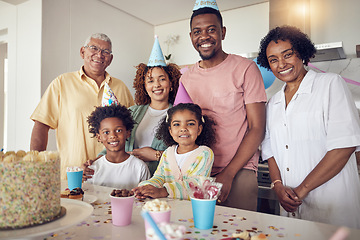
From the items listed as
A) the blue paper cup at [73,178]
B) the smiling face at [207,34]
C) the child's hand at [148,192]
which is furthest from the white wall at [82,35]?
the child's hand at [148,192]

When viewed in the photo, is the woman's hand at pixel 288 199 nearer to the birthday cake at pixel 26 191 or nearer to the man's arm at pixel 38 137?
the birthday cake at pixel 26 191

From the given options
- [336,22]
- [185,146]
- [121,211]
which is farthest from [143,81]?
[336,22]

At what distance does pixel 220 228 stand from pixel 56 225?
1.41 feet

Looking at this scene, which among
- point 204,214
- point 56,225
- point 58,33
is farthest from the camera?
point 58,33

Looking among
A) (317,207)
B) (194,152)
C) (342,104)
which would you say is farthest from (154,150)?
(342,104)

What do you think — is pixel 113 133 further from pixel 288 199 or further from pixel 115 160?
pixel 288 199

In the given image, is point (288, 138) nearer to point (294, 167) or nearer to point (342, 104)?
point (294, 167)

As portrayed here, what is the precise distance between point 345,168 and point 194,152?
67cm

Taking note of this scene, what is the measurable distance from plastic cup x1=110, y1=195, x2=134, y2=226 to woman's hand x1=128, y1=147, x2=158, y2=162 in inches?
31.9

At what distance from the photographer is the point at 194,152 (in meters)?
1.35

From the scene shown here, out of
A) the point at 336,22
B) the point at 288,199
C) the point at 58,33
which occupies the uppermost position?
the point at 336,22

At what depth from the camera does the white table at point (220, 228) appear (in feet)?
2.47

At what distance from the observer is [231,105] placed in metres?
1.47

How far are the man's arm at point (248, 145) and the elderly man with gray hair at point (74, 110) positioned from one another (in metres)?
1.01
